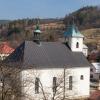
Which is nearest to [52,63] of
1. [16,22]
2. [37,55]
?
[37,55]

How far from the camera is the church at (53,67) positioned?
118 feet

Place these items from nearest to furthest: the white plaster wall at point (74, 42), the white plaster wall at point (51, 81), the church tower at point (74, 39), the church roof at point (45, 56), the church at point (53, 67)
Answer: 1. the white plaster wall at point (51, 81)
2. the church at point (53, 67)
3. the church roof at point (45, 56)
4. the white plaster wall at point (74, 42)
5. the church tower at point (74, 39)

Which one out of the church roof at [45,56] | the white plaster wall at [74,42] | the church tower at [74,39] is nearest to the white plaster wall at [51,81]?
the church roof at [45,56]

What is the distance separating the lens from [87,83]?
41.4 m

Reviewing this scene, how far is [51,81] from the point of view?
1491 inches

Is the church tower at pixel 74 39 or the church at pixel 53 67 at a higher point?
the church tower at pixel 74 39

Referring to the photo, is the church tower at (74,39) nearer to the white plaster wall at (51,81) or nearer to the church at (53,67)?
the church at (53,67)

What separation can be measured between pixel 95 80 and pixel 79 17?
138614mm

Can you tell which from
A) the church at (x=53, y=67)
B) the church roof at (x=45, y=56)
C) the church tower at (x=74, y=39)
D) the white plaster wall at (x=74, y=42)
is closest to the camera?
the church at (x=53, y=67)

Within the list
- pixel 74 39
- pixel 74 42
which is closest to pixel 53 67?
pixel 74 42

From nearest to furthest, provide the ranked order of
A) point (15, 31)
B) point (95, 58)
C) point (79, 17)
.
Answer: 1. point (95, 58)
2. point (15, 31)
3. point (79, 17)

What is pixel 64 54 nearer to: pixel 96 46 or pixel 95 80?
pixel 95 80

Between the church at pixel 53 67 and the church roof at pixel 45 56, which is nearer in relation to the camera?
the church at pixel 53 67

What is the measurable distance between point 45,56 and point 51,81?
244 centimetres
